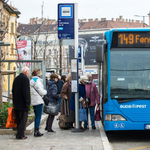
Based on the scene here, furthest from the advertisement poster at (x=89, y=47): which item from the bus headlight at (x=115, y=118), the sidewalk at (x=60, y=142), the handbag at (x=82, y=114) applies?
the bus headlight at (x=115, y=118)

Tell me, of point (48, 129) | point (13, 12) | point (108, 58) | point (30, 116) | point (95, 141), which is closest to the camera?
point (95, 141)

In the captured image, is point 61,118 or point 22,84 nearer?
point 22,84

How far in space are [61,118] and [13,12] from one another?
4785 centimetres

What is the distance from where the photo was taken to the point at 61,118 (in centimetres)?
1155

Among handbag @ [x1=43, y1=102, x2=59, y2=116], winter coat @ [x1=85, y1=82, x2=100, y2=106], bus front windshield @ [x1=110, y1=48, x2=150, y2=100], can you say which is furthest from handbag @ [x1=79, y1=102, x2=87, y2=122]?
bus front windshield @ [x1=110, y1=48, x2=150, y2=100]

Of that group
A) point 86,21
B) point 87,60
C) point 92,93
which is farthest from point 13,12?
point 86,21

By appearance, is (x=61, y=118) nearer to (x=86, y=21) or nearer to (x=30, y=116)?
(x=30, y=116)

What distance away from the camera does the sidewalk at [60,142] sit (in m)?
8.20

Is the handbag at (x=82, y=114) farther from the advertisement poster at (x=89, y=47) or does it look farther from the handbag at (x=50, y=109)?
the advertisement poster at (x=89, y=47)

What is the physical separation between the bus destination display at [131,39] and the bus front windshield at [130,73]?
0.13m

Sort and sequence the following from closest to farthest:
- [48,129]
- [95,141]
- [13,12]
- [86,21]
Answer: [95,141], [48,129], [13,12], [86,21]

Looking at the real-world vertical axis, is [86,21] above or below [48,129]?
above

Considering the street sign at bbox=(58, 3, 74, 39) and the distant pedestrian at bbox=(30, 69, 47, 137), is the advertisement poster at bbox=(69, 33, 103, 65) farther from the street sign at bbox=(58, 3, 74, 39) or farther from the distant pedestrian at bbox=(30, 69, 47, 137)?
the distant pedestrian at bbox=(30, 69, 47, 137)

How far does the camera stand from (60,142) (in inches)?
351
